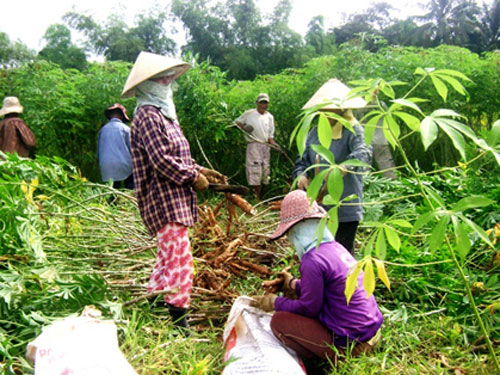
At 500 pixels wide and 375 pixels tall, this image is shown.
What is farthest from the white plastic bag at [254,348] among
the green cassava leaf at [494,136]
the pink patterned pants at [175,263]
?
the green cassava leaf at [494,136]

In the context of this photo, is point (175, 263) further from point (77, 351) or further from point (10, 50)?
point (10, 50)

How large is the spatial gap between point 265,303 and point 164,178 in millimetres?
854

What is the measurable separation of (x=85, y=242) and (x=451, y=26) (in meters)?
36.7

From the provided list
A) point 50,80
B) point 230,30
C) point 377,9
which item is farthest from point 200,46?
point 50,80

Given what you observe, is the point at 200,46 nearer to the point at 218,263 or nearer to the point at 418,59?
the point at 418,59

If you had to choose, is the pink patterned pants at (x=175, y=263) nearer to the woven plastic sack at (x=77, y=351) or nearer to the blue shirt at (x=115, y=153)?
the woven plastic sack at (x=77, y=351)

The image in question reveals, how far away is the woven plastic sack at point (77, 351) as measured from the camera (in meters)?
1.63

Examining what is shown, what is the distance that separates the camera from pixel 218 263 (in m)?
3.11

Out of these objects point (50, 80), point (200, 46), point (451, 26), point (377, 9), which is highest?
point (377, 9)

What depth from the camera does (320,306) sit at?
6.72 feet

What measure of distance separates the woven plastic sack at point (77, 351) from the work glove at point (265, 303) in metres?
0.76

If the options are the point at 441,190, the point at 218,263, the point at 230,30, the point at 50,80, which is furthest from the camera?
the point at 230,30

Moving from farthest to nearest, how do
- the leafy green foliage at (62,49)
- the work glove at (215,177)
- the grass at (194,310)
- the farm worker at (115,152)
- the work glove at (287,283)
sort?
the leafy green foliage at (62,49), the farm worker at (115,152), the work glove at (215,177), the work glove at (287,283), the grass at (194,310)

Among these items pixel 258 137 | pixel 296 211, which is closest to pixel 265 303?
pixel 296 211
